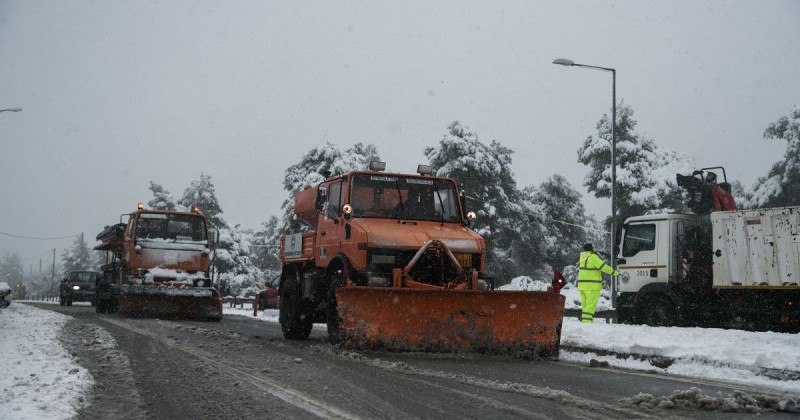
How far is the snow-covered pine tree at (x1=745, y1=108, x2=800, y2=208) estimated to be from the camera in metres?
39.7

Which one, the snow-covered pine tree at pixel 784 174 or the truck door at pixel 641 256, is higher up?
the snow-covered pine tree at pixel 784 174

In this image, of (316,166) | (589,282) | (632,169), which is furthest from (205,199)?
(589,282)

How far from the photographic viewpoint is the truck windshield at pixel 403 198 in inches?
458

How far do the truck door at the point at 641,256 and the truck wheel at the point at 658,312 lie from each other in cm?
42

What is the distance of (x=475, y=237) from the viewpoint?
11219 millimetres

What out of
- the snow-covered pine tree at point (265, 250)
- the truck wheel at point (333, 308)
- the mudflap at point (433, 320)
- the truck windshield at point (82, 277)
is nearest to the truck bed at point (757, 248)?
the mudflap at point (433, 320)

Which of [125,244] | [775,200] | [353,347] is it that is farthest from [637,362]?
[775,200]

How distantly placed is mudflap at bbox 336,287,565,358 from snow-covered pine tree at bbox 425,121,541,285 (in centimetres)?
3112

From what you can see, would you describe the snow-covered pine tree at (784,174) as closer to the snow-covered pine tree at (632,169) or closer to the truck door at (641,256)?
the snow-covered pine tree at (632,169)

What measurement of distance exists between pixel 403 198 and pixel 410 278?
1562 millimetres

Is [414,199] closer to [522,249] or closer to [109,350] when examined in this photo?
[109,350]

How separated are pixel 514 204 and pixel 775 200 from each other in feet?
44.8

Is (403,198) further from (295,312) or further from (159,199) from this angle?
(159,199)

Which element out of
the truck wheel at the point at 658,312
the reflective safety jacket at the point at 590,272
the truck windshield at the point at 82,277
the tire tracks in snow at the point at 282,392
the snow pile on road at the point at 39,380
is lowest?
the snow pile on road at the point at 39,380
